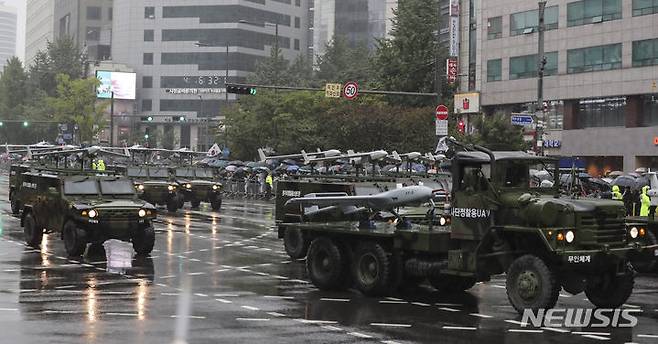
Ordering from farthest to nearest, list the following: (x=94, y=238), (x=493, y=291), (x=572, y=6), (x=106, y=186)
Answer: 1. (x=572, y=6)
2. (x=106, y=186)
3. (x=94, y=238)
4. (x=493, y=291)

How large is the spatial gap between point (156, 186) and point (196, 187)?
278 centimetres

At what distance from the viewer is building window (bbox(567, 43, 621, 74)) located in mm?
55625

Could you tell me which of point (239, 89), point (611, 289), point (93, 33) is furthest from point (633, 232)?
point (93, 33)

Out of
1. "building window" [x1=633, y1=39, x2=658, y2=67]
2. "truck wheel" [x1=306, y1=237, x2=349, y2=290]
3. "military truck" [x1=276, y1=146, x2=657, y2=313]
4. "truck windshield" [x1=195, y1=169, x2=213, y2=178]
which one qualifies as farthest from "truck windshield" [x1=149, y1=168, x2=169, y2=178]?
"building window" [x1=633, y1=39, x2=658, y2=67]

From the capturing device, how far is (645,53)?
53625mm

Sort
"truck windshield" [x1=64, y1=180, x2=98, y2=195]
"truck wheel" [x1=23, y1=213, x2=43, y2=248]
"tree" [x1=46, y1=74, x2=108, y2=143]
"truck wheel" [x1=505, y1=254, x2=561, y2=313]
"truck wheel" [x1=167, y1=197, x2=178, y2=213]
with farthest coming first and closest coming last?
1. "tree" [x1=46, y1=74, x2=108, y2=143]
2. "truck wheel" [x1=167, y1=197, x2=178, y2=213]
3. "truck wheel" [x1=23, y1=213, x2=43, y2=248]
4. "truck windshield" [x1=64, y1=180, x2=98, y2=195]
5. "truck wheel" [x1=505, y1=254, x2=561, y2=313]

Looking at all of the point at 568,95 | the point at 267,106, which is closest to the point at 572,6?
the point at 568,95

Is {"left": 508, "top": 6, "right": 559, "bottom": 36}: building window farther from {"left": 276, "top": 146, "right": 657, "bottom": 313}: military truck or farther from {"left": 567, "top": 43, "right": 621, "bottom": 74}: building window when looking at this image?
{"left": 276, "top": 146, "right": 657, "bottom": 313}: military truck

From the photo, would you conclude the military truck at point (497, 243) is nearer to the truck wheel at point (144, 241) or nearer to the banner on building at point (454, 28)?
the truck wheel at point (144, 241)

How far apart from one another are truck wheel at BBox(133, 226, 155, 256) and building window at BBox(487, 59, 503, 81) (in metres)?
46.5

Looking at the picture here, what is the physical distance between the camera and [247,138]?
66750mm

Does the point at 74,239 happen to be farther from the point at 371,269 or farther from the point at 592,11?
the point at 592,11

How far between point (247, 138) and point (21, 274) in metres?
48.9

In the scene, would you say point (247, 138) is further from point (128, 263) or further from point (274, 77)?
point (128, 263)
